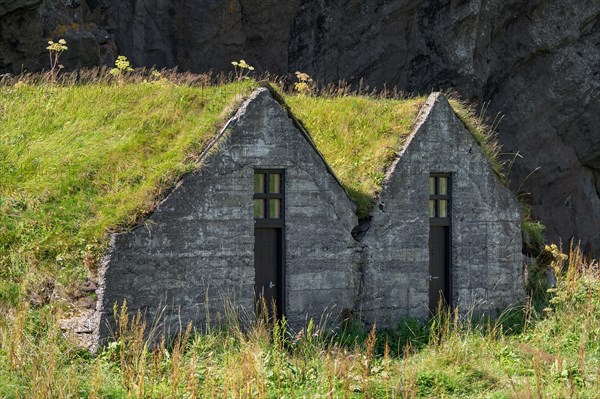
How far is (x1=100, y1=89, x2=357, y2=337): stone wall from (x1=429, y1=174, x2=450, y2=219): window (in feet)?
5.82

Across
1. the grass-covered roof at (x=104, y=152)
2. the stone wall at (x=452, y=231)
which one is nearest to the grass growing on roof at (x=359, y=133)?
the grass-covered roof at (x=104, y=152)

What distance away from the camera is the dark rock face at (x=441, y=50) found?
24531mm

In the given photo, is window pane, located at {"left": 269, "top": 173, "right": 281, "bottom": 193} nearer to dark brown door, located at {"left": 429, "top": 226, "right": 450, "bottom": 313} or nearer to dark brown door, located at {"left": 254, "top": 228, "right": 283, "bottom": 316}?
dark brown door, located at {"left": 254, "top": 228, "right": 283, "bottom": 316}

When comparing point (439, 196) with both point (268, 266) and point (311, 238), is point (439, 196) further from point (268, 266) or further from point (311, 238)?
point (268, 266)

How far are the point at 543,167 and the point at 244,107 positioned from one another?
15.1 metres

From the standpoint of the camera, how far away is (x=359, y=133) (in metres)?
15.9

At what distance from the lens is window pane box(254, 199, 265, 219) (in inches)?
526

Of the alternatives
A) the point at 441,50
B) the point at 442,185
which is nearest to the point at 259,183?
the point at 442,185

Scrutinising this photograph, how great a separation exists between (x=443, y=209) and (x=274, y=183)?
3.20 metres

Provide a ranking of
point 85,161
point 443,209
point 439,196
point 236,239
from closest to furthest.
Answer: point 236,239 < point 85,161 < point 439,196 < point 443,209

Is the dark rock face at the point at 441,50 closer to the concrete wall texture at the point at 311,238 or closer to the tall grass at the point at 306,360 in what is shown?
the concrete wall texture at the point at 311,238

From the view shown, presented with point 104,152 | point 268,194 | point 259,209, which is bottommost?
point 259,209

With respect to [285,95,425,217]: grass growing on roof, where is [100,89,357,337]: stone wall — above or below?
below

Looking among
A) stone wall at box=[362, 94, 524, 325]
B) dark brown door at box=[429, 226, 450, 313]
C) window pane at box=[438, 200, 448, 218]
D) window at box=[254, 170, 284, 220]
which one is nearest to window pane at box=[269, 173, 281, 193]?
window at box=[254, 170, 284, 220]
